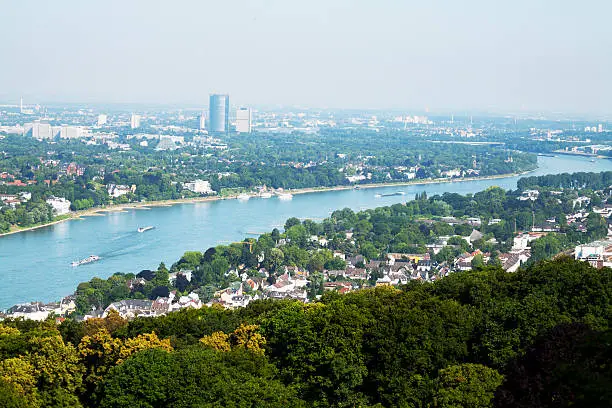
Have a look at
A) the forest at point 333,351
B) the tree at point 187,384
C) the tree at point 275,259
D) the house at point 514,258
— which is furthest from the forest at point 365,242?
the tree at point 187,384

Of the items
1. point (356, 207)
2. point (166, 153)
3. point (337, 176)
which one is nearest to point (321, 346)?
point (356, 207)

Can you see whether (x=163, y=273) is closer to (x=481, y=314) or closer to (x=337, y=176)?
(x=481, y=314)

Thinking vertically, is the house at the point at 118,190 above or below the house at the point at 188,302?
below

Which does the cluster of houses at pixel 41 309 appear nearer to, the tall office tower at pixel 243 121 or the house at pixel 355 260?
the house at pixel 355 260

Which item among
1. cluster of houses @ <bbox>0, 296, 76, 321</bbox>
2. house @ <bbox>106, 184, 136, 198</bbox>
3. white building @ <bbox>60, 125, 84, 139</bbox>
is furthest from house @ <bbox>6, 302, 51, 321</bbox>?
white building @ <bbox>60, 125, 84, 139</bbox>

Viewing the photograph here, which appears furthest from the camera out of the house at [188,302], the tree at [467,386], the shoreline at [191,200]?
the shoreline at [191,200]

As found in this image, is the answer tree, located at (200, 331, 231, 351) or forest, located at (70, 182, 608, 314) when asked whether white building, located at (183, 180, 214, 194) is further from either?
tree, located at (200, 331, 231, 351)
